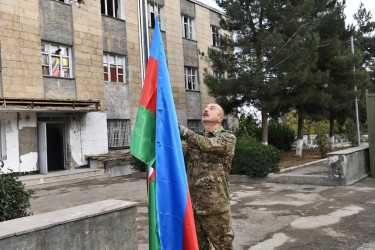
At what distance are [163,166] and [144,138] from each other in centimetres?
32

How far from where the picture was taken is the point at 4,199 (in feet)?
12.6

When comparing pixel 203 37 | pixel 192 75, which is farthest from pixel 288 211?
pixel 203 37

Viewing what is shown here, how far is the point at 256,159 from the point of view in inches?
429

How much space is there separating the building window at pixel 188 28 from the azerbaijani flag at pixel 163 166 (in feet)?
61.4

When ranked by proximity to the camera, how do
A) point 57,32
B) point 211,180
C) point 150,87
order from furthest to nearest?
1. point 57,32
2. point 211,180
3. point 150,87

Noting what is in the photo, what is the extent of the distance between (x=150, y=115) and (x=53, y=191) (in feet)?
31.3

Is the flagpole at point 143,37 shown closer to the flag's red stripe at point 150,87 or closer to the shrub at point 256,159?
the flag's red stripe at point 150,87

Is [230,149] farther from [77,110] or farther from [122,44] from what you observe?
[122,44]

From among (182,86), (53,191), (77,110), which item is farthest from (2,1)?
(182,86)

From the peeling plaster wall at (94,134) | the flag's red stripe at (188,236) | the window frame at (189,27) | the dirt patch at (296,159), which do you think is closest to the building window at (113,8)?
the window frame at (189,27)

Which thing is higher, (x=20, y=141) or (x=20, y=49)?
(x=20, y=49)

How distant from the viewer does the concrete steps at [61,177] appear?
12104mm

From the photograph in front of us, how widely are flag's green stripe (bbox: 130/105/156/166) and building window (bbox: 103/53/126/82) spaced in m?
14.2

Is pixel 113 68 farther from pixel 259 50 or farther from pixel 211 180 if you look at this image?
pixel 211 180
